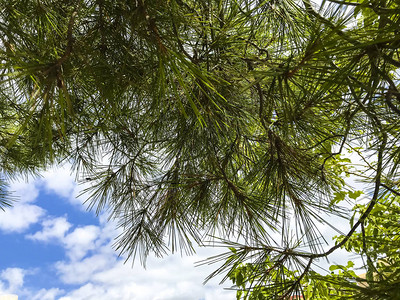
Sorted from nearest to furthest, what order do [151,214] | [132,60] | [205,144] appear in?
[132,60]
[205,144]
[151,214]

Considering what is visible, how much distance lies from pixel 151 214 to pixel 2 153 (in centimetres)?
106

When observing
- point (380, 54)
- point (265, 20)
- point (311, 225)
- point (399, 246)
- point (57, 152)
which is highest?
point (57, 152)

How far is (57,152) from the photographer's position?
7.22 feet

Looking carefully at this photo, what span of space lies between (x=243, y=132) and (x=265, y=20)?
36 cm

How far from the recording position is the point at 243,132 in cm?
140

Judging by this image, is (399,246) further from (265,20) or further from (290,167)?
(265,20)

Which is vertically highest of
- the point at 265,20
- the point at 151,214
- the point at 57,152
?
the point at 57,152

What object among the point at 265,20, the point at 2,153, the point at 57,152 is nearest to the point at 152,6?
the point at 265,20

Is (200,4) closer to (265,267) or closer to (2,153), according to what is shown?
(265,267)

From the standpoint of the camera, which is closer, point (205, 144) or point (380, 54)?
point (380, 54)

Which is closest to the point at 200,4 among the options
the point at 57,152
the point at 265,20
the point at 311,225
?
the point at 265,20

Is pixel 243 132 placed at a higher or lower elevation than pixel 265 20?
lower

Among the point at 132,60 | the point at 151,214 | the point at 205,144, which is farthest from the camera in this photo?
the point at 151,214

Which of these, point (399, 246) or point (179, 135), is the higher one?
point (179, 135)
